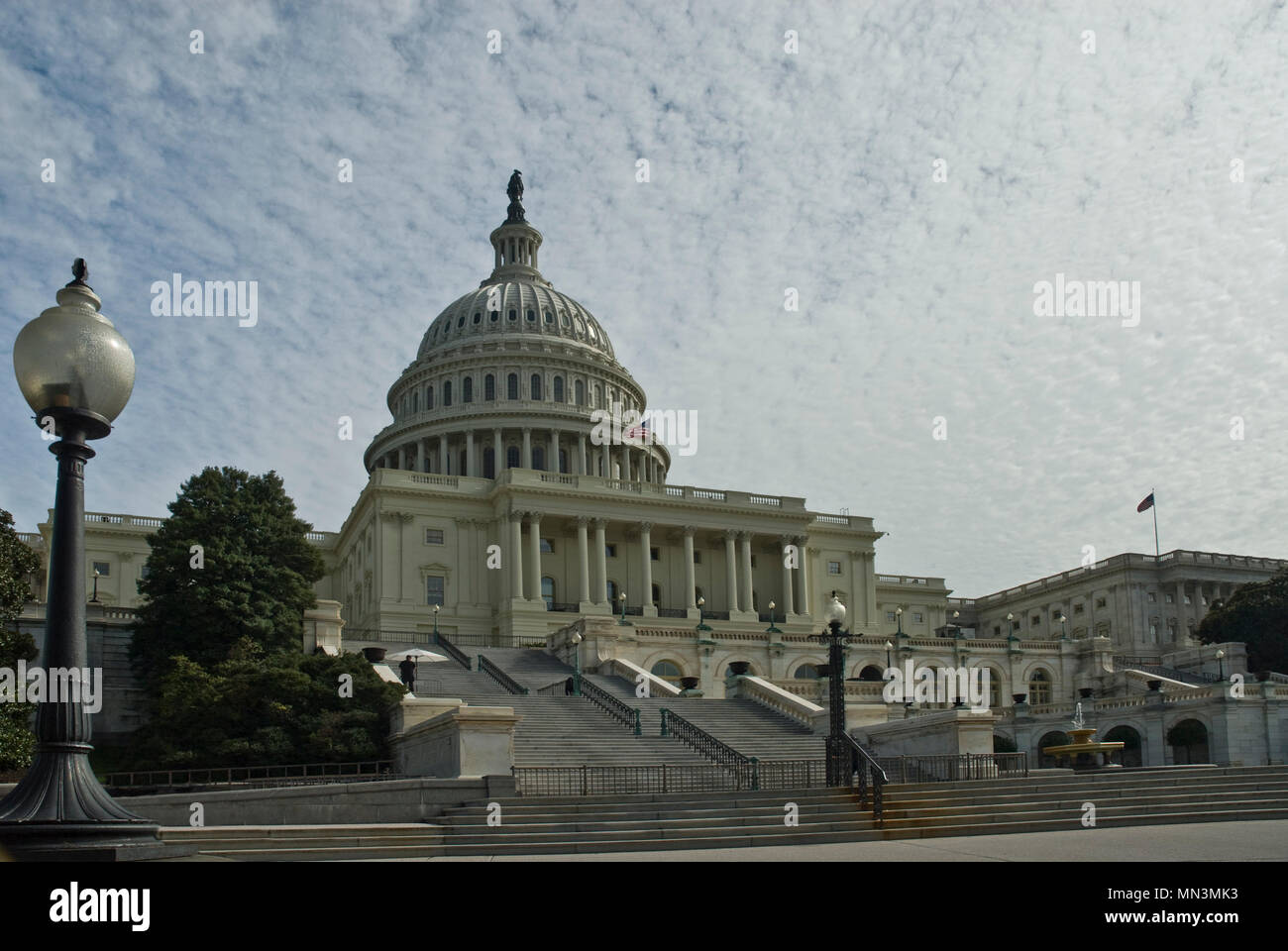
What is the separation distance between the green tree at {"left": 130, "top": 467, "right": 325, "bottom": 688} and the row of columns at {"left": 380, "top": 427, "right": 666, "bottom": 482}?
50.2 meters

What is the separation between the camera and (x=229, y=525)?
51.9 m

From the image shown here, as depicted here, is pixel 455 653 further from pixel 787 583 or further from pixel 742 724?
pixel 787 583

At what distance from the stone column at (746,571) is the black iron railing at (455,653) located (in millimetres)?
30983

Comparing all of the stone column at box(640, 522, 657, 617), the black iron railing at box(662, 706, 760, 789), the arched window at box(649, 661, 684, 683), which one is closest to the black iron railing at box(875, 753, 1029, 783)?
the black iron railing at box(662, 706, 760, 789)

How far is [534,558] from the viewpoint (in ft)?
270

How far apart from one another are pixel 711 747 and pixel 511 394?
78.5m

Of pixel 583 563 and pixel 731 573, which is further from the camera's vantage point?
pixel 731 573

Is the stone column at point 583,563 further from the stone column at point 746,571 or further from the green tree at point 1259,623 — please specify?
the green tree at point 1259,623

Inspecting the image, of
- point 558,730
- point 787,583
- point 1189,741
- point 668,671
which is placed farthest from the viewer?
point 787,583

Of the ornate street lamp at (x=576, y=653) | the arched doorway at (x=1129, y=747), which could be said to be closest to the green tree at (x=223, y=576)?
the ornate street lamp at (x=576, y=653)

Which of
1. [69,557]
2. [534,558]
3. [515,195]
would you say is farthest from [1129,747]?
[515,195]

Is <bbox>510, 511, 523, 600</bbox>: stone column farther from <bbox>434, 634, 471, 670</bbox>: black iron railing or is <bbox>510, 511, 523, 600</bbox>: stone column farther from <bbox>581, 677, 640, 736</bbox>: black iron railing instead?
<bbox>581, 677, 640, 736</bbox>: black iron railing
